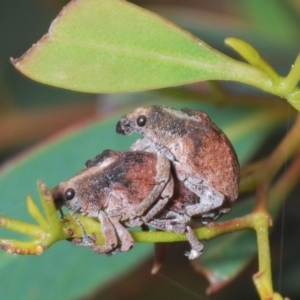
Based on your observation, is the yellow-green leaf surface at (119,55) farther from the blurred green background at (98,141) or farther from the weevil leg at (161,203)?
the blurred green background at (98,141)

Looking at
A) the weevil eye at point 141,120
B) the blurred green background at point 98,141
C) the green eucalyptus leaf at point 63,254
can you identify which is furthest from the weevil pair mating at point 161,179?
the green eucalyptus leaf at point 63,254

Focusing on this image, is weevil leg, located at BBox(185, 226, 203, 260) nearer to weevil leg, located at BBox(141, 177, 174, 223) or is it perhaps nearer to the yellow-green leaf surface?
weevil leg, located at BBox(141, 177, 174, 223)

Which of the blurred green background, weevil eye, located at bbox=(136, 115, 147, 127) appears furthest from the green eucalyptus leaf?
Answer: weevil eye, located at bbox=(136, 115, 147, 127)

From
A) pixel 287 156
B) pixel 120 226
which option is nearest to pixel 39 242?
pixel 120 226

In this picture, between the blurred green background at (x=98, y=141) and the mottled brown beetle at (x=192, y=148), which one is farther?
the blurred green background at (x=98, y=141)

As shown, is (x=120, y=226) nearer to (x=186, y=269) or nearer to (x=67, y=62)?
(x=67, y=62)

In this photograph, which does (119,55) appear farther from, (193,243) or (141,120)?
(193,243)

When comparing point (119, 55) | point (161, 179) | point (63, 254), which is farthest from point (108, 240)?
point (63, 254)
